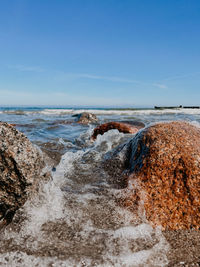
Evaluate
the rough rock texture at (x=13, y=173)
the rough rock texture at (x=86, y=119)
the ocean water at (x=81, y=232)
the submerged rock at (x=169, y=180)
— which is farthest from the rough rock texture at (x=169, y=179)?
the rough rock texture at (x=86, y=119)

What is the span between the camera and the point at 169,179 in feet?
8.80

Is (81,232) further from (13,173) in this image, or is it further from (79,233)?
(13,173)

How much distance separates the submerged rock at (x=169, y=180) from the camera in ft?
8.11

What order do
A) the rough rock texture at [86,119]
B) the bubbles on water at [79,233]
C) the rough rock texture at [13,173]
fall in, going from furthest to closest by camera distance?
the rough rock texture at [86,119] < the rough rock texture at [13,173] < the bubbles on water at [79,233]

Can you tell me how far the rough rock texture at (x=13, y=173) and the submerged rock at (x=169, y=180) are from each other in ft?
3.98

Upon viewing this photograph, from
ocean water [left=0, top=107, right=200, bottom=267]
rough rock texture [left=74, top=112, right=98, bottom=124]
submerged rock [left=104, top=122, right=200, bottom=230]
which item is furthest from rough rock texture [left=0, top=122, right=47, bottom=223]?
rough rock texture [left=74, top=112, right=98, bottom=124]

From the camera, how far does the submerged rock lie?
97.3 inches

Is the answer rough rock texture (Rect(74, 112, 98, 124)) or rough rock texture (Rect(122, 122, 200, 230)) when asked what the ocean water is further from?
rough rock texture (Rect(74, 112, 98, 124))

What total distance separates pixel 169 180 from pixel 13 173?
6.07 ft

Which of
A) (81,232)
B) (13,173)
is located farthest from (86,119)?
(81,232)

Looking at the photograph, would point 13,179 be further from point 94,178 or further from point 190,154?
point 190,154

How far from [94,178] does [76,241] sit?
142cm

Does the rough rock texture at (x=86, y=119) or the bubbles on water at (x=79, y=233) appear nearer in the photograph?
the bubbles on water at (x=79, y=233)

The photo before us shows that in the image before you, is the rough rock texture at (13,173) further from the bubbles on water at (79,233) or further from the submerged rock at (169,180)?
the submerged rock at (169,180)
